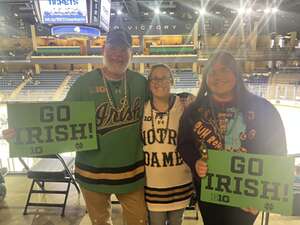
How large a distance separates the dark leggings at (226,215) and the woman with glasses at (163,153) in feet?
0.55

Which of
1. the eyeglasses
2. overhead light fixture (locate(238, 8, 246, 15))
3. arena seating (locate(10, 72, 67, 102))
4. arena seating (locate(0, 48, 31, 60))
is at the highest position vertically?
overhead light fixture (locate(238, 8, 246, 15))

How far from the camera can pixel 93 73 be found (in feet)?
5.12

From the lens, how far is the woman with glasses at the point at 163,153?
1512 mm

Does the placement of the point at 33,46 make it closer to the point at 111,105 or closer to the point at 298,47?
the point at 298,47

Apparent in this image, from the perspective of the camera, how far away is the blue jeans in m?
1.59

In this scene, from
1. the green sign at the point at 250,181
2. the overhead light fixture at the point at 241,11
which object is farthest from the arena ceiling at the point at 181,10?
the green sign at the point at 250,181

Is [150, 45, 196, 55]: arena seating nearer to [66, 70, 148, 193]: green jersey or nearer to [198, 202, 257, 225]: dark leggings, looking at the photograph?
[66, 70, 148, 193]: green jersey

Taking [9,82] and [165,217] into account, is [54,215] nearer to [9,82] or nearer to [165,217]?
[165,217]

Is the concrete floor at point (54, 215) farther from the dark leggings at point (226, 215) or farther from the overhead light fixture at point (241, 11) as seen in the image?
the overhead light fixture at point (241, 11)

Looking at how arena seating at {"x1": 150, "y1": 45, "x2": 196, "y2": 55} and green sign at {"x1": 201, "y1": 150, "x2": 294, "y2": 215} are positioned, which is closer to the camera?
green sign at {"x1": 201, "y1": 150, "x2": 294, "y2": 215}

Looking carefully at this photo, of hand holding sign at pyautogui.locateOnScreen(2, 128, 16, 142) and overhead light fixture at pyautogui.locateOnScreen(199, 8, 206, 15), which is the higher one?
overhead light fixture at pyautogui.locateOnScreen(199, 8, 206, 15)

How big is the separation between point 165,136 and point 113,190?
1.25 feet

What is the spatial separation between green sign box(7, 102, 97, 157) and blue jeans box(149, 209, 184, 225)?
18.1 inches

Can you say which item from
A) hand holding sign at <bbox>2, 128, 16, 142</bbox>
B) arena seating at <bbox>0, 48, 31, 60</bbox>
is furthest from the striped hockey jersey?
arena seating at <bbox>0, 48, 31, 60</bbox>
